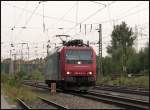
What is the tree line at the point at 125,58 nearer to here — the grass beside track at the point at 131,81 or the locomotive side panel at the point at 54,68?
the grass beside track at the point at 131,81

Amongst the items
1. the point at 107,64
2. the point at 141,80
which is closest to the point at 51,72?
the point at 141,80

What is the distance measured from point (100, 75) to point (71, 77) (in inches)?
1024

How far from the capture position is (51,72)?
35.2 metres

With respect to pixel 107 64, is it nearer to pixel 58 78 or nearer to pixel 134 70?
pixel 134 70

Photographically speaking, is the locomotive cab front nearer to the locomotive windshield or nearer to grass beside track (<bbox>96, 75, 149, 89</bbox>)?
the locomotive windshield

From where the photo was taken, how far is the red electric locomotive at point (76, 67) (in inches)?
1200

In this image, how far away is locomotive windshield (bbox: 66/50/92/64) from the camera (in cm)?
3089

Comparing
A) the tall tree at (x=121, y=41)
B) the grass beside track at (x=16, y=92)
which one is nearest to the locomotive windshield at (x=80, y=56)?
the grass beside track at (x=16, y=92)

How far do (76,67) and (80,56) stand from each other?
2.66 feet

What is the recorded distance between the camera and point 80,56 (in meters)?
30.9

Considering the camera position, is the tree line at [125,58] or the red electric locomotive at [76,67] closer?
the red electric locomotive at [76,67]

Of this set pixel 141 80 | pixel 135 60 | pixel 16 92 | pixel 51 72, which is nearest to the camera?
pixel 16 92

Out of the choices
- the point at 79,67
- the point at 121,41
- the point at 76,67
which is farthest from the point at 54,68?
the point at 121,41

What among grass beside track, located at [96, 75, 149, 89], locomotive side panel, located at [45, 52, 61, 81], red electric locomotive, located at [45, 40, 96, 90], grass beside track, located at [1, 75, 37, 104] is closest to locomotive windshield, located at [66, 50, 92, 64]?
red electric locomotive, located at [45, 40, 96, 90]
